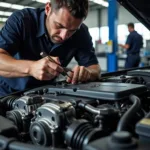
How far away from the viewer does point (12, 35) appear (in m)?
1.27

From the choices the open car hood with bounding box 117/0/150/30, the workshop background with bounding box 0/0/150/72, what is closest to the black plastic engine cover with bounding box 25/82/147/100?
the open car hood with bounding box 117/0/150/30

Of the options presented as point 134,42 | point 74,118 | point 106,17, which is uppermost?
point 106,17

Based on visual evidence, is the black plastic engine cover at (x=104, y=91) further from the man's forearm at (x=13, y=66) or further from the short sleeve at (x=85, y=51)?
the short sleeve at (x=85, y=51)

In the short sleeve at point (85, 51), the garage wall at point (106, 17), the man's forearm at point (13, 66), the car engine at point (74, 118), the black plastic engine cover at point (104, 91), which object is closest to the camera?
the car engine at point (74, 118)

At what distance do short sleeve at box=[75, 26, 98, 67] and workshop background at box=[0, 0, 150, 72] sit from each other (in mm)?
3224

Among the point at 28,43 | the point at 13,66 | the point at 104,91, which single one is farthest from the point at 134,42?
the point at 104,91

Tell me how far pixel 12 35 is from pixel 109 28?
3.97 metres

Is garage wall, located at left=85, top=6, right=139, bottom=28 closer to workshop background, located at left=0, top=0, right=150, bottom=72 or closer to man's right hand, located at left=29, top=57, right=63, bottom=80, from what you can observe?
workshop background, located at left=0, top=0, right=150, bottom=72

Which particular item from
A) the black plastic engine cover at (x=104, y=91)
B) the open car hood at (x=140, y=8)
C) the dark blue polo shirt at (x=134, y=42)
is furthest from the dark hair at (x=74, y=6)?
the dark blue polo shirt at (x=134, y=42)

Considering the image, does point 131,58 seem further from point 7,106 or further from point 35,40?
point 7,106

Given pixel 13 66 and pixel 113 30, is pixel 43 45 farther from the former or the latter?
pixel 113 30

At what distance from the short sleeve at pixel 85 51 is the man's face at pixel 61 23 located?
283 mm

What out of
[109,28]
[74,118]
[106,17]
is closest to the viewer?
[74,118]

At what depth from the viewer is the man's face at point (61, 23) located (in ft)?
3.68
